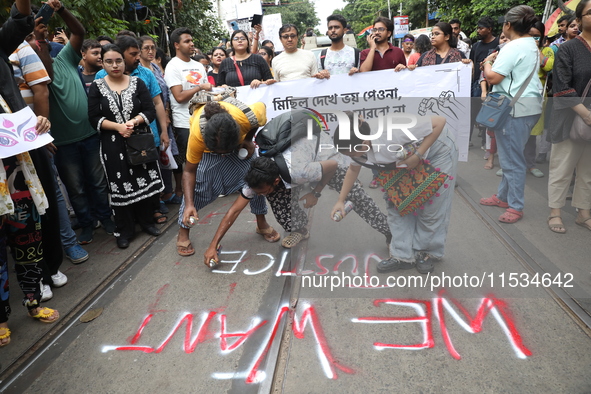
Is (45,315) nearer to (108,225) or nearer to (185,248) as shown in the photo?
(185,248)

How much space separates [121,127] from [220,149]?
1158 millimetres

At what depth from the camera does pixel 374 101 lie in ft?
11.5

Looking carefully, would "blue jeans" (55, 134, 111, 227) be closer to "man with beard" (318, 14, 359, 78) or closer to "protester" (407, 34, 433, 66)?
"man with beard" (318, 14, 359, 78)

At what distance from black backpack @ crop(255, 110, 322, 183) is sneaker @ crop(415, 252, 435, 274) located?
1108 millimetres

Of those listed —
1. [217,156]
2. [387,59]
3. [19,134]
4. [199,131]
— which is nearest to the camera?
[19,134]

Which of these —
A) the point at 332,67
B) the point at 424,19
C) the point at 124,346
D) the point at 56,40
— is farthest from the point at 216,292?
the point at 424,19

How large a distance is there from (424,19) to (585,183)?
2501cm

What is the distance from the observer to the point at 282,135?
3008mm

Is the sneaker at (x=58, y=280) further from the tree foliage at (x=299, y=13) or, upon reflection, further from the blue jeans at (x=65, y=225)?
the tree foliage at (x=299, y=13)

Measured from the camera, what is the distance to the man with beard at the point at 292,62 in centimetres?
441

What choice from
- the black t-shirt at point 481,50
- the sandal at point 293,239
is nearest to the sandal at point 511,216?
the sandal at point 293,239

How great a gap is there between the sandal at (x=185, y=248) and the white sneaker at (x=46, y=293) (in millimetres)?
989

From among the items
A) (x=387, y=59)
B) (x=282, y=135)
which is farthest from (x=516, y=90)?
(x=282, y=135)

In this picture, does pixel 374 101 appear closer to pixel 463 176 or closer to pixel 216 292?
pixel 463 176
